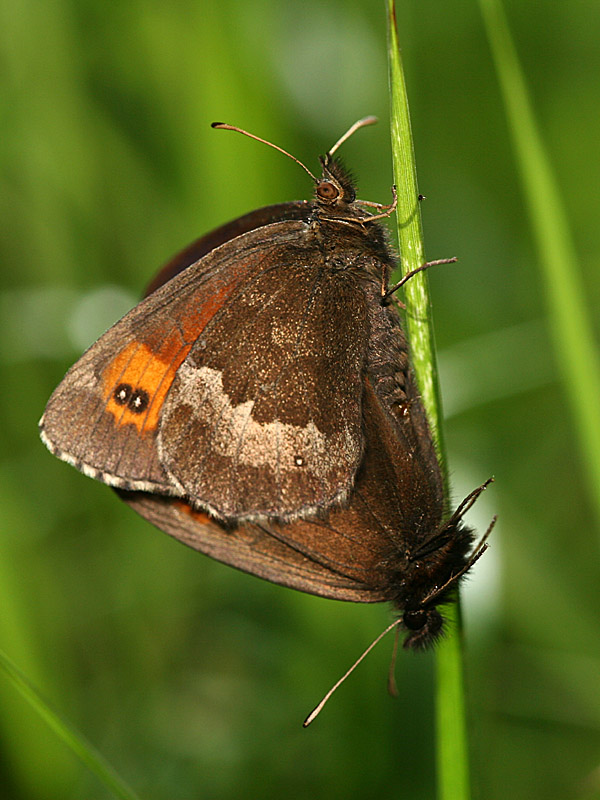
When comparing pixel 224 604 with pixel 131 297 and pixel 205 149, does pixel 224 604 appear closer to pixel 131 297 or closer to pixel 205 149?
pixel 131 297

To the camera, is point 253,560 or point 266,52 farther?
point 266,52

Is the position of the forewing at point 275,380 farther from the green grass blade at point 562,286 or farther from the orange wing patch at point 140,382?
the green grass blade at point 562,286

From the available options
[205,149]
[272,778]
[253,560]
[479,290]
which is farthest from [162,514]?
[479,290]

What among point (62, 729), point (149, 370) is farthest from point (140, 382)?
point (62, 729)

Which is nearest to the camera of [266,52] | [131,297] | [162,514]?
[162,514]

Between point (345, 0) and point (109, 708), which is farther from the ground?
point (345, 0)

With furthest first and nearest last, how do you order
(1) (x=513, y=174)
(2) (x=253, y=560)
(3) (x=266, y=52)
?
(1) (x=513, y=174) → (3) (x=266, y=52) → (2) (x=253, y=560)

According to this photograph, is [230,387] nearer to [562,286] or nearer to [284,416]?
[284,416]

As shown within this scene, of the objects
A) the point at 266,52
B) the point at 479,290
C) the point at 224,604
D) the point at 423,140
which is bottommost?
the point at 224,604
